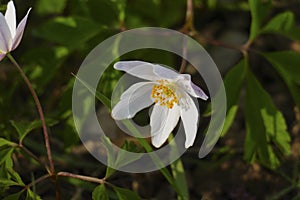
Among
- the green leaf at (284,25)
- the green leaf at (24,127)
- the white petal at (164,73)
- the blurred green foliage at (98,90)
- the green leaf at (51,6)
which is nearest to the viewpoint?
the white petal at (164,73)

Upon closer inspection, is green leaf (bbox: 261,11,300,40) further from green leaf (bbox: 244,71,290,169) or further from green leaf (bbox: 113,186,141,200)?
green leaf (bbox: 113,186,141,200)

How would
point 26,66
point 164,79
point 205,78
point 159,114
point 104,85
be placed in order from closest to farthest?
point 164,79
point 159,114
point 104,85
point 26,66
point 205,78

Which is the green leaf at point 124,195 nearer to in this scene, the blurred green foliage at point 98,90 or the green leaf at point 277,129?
the blurred green foliage at point 98,90

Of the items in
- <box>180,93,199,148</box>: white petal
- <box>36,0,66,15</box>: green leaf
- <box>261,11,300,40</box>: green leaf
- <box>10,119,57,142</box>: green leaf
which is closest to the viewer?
<box>180,93,199,148</box>: white petal

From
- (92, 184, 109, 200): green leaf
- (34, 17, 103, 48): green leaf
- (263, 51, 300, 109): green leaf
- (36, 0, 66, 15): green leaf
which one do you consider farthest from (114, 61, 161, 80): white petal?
(36, 0, 66, 15): green leaf

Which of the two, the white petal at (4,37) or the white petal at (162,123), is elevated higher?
the white petal at (4,37)

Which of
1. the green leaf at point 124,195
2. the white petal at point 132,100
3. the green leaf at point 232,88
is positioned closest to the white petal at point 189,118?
the white petal at point 132,100

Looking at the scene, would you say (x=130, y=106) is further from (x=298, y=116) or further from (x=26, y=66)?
(x=298, y=116)

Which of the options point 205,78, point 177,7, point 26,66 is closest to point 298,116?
point 205,78
